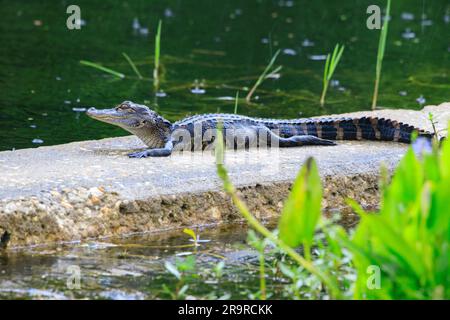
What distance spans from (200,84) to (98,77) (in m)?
1.41

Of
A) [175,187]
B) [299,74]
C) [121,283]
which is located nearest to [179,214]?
[175,187]

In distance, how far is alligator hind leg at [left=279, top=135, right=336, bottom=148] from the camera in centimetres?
737

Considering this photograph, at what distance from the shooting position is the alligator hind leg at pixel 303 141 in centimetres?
737

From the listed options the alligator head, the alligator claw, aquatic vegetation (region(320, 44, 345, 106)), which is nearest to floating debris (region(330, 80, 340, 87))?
aquatic vegetation (region(320, 44, 345, 106))

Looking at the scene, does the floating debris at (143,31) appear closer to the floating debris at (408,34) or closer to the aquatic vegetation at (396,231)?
the floating debris at (408,34)

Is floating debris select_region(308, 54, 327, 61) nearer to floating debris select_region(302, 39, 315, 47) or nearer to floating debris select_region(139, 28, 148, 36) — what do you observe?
floating debris select_region(302, 39, 315, 47)

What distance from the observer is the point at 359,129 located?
24.9ft

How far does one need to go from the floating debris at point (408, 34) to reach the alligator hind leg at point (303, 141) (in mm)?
8548

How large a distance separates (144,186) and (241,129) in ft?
5.99

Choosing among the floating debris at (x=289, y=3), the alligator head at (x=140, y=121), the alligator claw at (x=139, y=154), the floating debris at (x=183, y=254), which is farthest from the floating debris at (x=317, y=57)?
the floating debris at (x=183, y=254)

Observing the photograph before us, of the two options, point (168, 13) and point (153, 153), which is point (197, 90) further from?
point (168, 13)

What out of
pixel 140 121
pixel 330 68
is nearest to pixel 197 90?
pixel 330 68

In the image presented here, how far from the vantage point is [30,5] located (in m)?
16.6

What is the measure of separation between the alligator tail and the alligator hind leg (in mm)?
227
